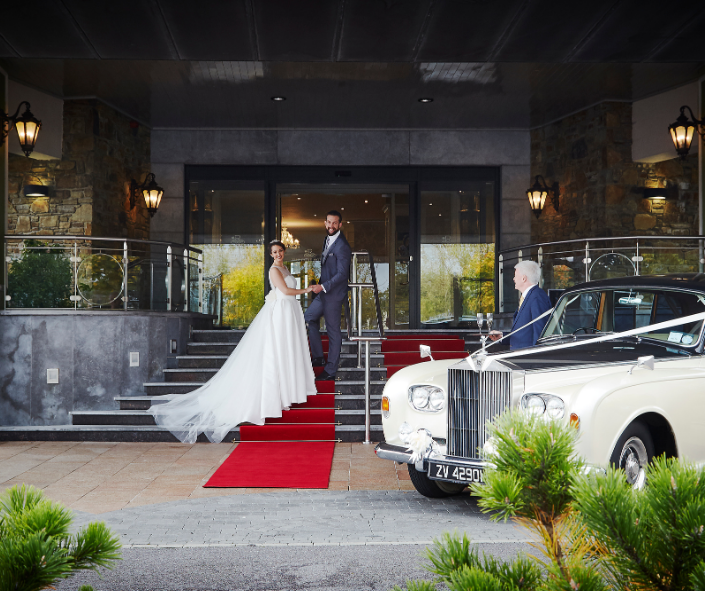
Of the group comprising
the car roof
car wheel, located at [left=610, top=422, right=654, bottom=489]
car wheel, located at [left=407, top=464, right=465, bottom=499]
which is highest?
the car roof

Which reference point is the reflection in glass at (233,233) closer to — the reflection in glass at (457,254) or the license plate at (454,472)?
the reflection in glass at (457,254)

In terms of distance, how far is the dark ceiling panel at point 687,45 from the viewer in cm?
614

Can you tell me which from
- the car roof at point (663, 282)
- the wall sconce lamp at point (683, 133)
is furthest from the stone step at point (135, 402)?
the wall sconce lamp at point (683, 133)

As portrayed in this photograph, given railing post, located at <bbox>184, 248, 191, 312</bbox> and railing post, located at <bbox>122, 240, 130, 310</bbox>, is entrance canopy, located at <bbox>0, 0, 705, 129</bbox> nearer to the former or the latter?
railing post, located at <bbox>122, 240, 130, 310</bbox>

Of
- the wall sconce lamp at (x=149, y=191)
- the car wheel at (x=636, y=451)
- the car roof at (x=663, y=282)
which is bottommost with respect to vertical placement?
the car wheel at (x=636, y=451)

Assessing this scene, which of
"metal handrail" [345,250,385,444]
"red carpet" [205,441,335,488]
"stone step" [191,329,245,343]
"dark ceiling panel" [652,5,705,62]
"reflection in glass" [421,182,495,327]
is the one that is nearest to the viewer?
"red carpet" [205,441,335,488]

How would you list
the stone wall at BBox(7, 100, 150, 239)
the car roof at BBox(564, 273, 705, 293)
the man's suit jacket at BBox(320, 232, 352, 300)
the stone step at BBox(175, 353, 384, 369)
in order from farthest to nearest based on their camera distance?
the stone wall at BBox(7, 100, 150, 239) < the stone step at BBox(175, 353, 384, 369) < the man's suit jacket at BBox(320, 232, 352, 300) < the car roof at BBox(564, 273, 705, 293)

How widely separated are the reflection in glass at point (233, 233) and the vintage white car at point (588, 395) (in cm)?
812

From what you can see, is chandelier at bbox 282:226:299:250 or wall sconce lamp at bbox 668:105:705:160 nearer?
wall sconce lamp at bbox 668:105:705:160

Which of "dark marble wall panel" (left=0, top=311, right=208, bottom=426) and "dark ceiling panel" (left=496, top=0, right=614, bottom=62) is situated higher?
"dark ceiling panel" (left=496, top=0, right=614, bottom=62)

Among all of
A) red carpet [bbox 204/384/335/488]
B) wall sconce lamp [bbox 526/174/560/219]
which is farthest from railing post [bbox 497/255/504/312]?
red carpet [bbox 204/384/335/488]

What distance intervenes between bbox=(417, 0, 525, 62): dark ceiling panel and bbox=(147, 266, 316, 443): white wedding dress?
Answer: 308 centimetres

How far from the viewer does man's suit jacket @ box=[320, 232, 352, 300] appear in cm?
784

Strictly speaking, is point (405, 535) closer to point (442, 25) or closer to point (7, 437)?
point (442, 25)
